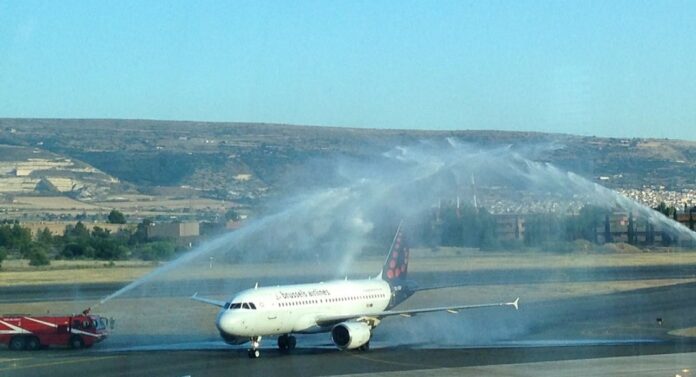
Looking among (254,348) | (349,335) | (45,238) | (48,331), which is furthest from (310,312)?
(45,238)

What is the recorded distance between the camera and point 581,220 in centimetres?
9312

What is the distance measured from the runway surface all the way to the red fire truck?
2.22 feet

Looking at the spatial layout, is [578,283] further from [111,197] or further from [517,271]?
[111,197]

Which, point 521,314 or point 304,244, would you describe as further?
point 304,244

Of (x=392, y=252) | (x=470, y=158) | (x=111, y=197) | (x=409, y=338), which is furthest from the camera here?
(x=111, y=197)

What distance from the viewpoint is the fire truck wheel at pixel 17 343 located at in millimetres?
50969

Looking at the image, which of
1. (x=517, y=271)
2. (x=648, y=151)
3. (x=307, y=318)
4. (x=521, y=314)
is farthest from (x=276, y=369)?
(x=648, y=151)

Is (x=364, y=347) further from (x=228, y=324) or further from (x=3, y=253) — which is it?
(x=3, y=253)

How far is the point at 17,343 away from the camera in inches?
2009

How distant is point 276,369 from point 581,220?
56.8 meters

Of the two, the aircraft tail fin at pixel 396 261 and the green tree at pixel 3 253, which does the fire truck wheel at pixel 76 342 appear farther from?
the green tree at pixel 3 253

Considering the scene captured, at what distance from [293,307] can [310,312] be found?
1237mm

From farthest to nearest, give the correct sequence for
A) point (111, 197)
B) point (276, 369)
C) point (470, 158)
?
point (111, 197)
point (470, 158)
point (276, 369)

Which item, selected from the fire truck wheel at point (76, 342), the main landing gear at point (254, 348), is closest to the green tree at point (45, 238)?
the fire truck wheel at point (76, 342)
